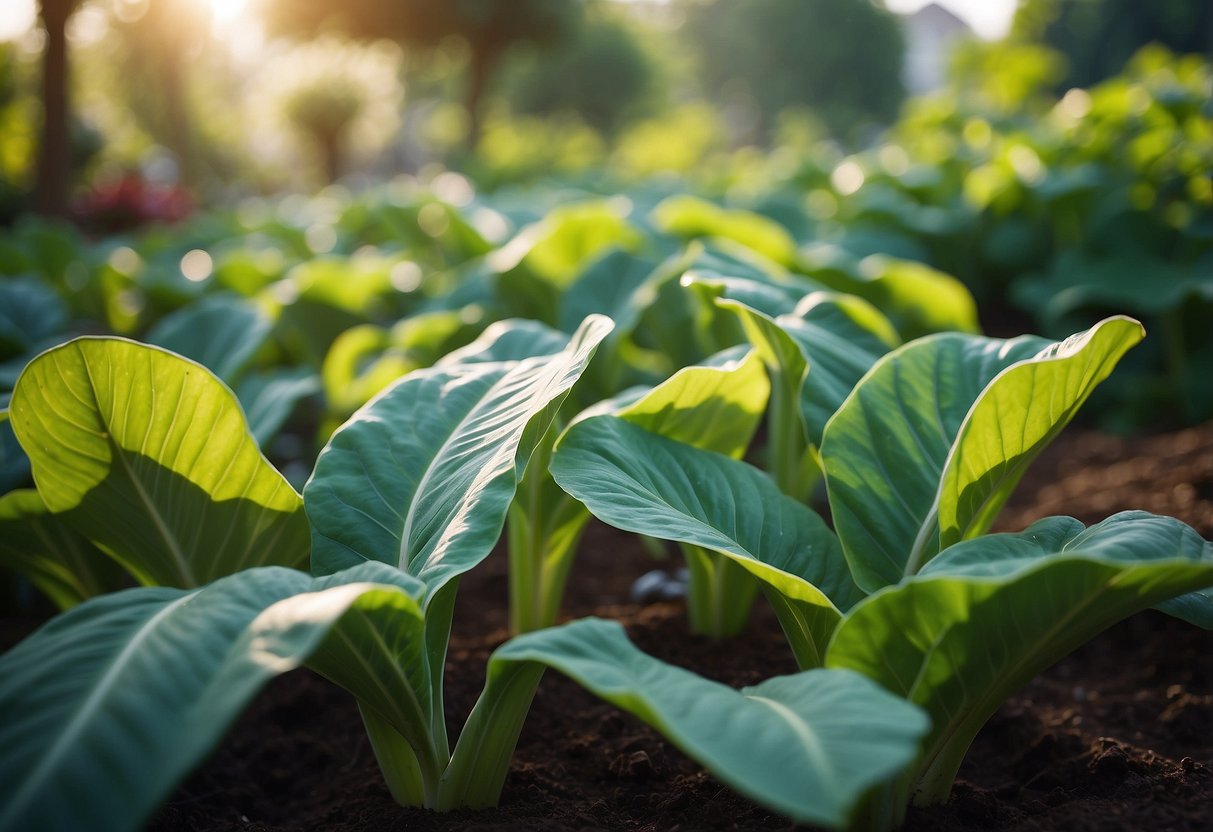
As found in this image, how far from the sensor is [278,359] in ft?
11.6

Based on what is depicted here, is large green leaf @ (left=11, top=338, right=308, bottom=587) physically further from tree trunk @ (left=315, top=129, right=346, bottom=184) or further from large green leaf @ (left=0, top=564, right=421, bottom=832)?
tree trunk @ (left=315, top=129, right=346, bottom=184)

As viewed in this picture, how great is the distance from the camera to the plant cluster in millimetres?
756

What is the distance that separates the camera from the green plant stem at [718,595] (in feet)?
5.32

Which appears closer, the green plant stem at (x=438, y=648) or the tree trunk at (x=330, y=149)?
the green plant stem at (x=438, y=648)

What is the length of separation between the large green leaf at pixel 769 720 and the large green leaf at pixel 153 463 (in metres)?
0.43

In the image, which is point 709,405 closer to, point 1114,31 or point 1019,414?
point 1019,414

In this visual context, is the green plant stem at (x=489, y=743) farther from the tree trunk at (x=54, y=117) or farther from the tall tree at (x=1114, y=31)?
the tall tree at (x=1114, y=31)

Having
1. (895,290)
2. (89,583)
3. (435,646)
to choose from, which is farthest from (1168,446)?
(89,583)

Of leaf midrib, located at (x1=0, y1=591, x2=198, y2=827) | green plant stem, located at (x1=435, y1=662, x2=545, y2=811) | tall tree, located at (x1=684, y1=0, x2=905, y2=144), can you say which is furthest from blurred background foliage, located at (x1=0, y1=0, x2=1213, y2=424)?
tall tree, located at (x1=684, y1=0, x2=905, y2=144)

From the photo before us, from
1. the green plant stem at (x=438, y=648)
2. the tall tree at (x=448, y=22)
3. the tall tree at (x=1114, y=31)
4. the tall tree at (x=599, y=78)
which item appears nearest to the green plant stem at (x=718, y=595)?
the green plant stem at (x=438, y=648)

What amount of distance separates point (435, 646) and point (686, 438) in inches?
19.0

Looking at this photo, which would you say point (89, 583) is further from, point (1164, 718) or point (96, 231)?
point (96, 231)

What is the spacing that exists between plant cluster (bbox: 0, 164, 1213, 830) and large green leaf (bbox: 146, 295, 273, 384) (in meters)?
0.15

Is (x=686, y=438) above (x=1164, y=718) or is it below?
above
